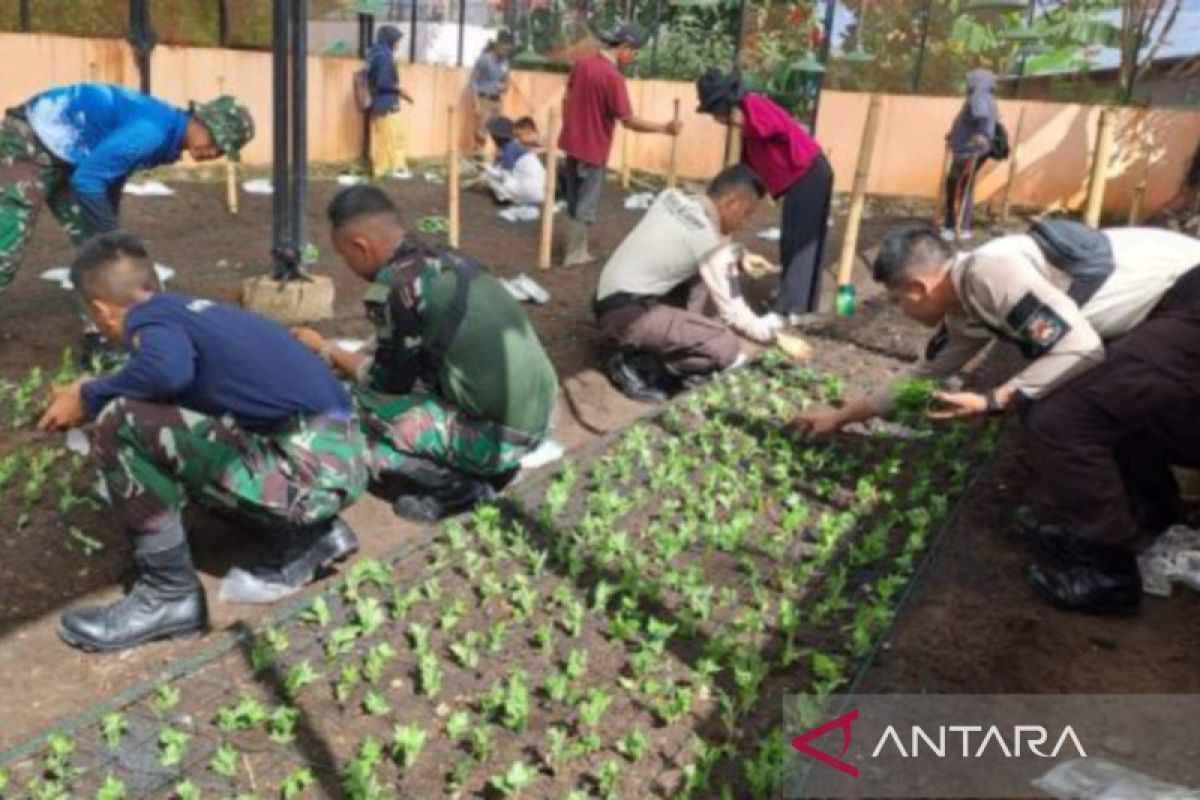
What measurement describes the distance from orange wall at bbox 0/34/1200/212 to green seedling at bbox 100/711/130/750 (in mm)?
9580

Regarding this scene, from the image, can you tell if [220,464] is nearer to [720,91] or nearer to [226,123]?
[226,123]

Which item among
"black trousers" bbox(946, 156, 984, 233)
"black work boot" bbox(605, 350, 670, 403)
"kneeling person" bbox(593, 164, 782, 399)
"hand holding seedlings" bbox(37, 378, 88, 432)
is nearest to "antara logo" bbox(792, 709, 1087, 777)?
"hand holding seedlings" bbox(37, 378, 88, 432)

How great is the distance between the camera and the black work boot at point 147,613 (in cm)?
304

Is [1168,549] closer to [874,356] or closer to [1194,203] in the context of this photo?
[874,356]

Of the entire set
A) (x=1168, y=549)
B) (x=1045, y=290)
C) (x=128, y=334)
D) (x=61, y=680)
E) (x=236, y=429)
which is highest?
Answer: (x=1045, y=290)

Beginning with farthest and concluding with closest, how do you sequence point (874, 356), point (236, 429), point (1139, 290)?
point (874, 356), point (1139, 290), point (236, 429)

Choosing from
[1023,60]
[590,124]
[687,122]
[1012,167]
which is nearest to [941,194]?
[1012,167]

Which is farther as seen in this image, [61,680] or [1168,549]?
[1168,549]

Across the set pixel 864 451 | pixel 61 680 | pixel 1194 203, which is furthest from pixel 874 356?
pixel 1194 203

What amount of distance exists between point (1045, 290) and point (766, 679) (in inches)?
60.3

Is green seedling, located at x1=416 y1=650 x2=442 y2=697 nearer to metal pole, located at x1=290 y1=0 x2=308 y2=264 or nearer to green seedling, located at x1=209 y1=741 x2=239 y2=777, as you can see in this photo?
green seedling, located at x1=209 y1=741 x2=239 y2=777

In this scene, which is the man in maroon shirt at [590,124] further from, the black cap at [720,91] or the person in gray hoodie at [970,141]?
the person in gray hoodie at [970,141]

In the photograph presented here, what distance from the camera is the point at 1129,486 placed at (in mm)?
3770

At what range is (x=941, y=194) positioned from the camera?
12453 mm
